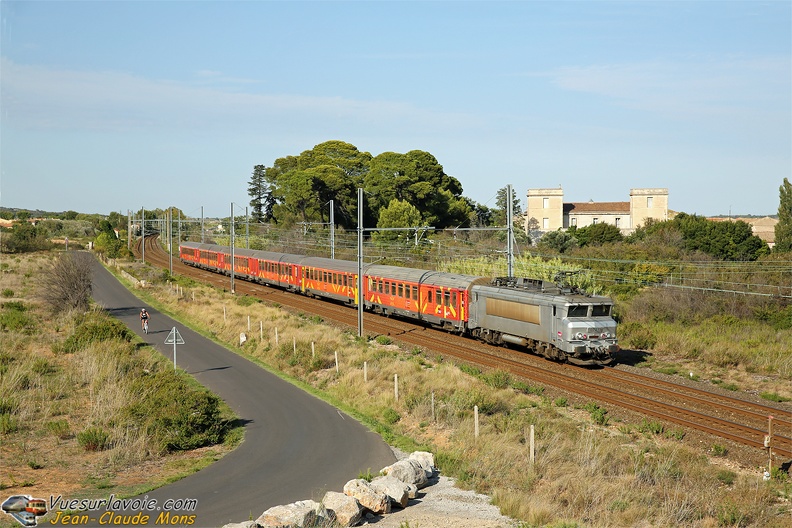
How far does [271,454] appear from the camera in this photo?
59.6ft

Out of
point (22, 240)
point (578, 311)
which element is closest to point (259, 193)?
point (22, 240)

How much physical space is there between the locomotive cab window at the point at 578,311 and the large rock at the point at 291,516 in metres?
17.0

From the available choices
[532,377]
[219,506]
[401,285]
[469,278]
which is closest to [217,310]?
[401,285]

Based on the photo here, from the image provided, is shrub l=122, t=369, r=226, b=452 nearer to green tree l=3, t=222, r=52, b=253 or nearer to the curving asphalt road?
the curving asphalt road

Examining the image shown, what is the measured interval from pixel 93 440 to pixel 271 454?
5.07 metres

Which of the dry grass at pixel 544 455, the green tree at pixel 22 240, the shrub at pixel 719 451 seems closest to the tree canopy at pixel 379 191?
the green tree at pixel 22 240

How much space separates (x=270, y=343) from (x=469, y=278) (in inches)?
405

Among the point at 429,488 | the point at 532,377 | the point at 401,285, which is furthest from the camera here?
the point at 401,285

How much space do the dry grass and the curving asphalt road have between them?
123cm

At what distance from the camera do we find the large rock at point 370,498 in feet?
44.5

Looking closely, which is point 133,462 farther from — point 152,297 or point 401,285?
point 152,297

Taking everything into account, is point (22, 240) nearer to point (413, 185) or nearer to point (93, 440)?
point (413, 185)

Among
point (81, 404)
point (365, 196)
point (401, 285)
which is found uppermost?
point (365, 196)

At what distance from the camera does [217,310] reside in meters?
47.7
